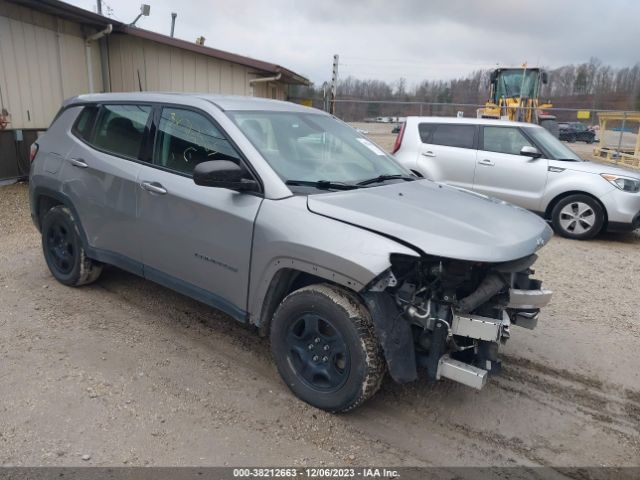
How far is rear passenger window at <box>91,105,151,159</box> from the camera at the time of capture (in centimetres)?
405

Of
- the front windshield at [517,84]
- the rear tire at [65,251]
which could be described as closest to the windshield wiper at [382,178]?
the rear tire at [65,251]

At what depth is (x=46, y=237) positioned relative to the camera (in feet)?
16.1

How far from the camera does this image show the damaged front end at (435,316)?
278cm

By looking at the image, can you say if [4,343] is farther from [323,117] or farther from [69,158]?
[323,117]

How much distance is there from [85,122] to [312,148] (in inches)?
87.9

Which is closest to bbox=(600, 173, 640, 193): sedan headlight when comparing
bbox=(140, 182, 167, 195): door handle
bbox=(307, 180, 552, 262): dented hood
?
bbox=(307, 180, 552, 262): dented hood

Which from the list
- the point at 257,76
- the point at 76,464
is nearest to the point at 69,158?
the point at 76,464

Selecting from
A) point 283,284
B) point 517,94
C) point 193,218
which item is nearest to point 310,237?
point 283,284

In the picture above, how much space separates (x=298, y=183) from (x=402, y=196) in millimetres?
690

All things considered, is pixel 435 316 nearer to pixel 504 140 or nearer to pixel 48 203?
pixel 48 203

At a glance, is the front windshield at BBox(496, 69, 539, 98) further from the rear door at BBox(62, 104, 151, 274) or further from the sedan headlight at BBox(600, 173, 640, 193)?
the rear door at BBox(62, 104, 151, 274)

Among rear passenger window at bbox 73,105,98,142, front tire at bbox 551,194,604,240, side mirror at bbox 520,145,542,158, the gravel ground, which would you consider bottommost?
the gravel ground

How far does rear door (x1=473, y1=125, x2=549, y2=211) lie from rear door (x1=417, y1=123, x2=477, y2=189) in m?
0.16

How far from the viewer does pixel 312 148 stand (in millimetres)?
3701
